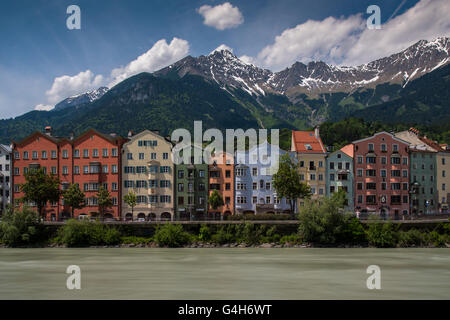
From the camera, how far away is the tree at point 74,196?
7969 centimetres

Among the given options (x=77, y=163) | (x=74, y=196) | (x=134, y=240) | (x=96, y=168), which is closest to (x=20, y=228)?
(x=74, y=196)

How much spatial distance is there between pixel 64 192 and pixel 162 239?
2458cm

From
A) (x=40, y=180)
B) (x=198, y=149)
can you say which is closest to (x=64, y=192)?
(x=40, y=180)

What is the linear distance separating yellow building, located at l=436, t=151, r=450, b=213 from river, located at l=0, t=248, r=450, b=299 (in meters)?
37.0

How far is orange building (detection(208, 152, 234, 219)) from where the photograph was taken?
8719 cm

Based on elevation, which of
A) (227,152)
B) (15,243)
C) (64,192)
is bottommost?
(15,243)

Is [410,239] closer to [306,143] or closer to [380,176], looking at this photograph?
[380,176]

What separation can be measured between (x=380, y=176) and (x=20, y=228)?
62.6 meters

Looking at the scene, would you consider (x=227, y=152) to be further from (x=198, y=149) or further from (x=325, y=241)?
(x=325, y=241)

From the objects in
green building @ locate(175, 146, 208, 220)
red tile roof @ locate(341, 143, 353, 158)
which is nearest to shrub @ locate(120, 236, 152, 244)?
green building @ locate(175, 146, 208, 220)

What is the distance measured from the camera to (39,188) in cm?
7838

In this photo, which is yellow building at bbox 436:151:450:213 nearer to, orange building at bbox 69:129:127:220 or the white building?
orange building at bbox 69:129:127:220

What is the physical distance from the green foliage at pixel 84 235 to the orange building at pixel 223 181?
23.2 meters

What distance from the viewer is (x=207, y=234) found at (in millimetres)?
67500
